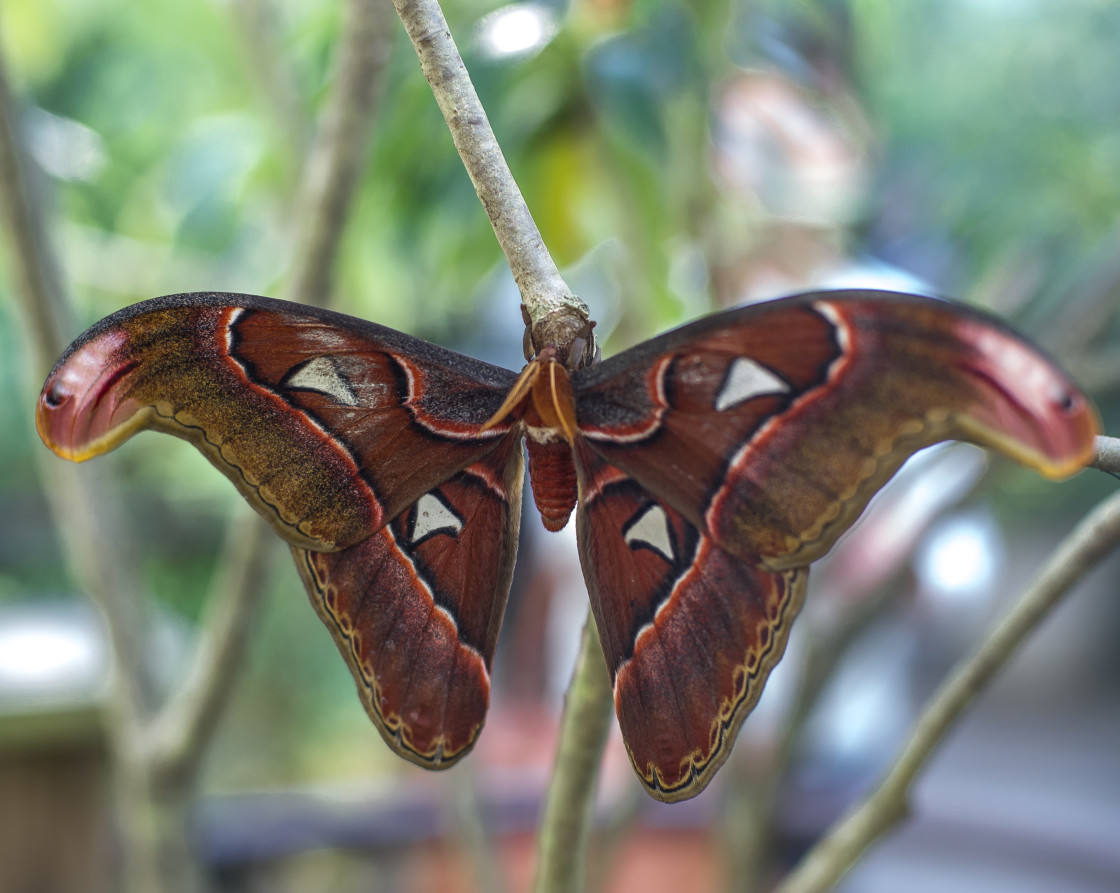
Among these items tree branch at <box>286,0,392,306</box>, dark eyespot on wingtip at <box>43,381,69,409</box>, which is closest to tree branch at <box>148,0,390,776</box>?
tree branch at <box>286,0,392,306</box>

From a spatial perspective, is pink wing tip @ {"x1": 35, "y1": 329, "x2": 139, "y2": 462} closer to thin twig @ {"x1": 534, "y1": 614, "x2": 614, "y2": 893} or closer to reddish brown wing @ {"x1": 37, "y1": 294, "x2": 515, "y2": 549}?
reddish brown wing @ {"x1": 37, "y1": 294, "x2": 515, "y2": 549}

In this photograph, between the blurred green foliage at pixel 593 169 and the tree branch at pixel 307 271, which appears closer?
the tree branch at pixel 307 271

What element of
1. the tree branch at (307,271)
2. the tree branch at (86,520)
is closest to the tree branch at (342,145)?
the tree branch at (307,271)

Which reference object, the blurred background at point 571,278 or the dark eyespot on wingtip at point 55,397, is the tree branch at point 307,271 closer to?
the blurred background at point 571,278

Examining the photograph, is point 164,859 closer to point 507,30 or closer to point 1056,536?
point 507,30

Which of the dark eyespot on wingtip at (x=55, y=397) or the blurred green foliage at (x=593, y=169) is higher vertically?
the blurred green foliage at (x=593, y=169)

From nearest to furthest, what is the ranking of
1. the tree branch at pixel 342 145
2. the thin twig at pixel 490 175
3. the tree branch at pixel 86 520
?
the thin twig at pixel 490 175 < the tree branch at pixel 342 145 < the tree branch at pixel 86 520
